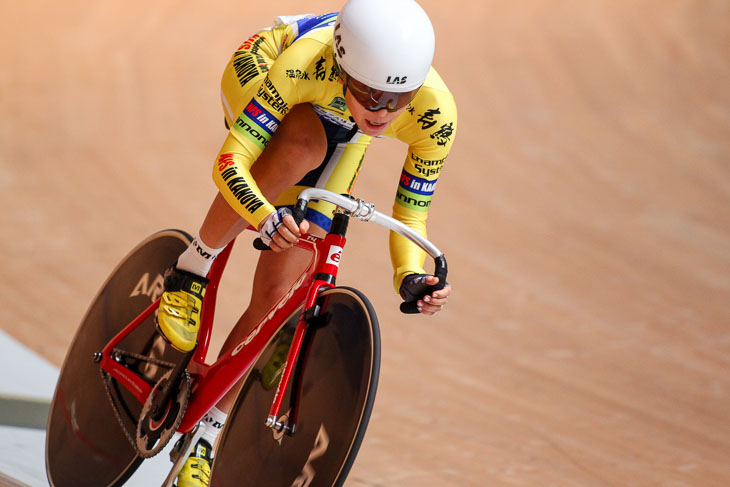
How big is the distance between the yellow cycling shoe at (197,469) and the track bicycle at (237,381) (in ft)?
0.08

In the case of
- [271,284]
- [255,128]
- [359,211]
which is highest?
[255,128]

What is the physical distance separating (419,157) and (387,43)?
1.37ft

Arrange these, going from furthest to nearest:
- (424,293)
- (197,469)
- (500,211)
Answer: (500,211), (197,469), (424,293)

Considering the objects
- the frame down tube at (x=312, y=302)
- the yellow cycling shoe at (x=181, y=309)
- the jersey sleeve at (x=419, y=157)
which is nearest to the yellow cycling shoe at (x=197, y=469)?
the yellow cycling shoe at (x=181, y=309)

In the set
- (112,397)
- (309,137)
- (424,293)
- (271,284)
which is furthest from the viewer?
(112,397)

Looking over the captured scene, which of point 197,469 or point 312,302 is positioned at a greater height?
point 312,302

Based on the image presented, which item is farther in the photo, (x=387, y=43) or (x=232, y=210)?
(x=232, y=210)

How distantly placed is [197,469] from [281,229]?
0.83m

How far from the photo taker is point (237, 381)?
2.23 meters

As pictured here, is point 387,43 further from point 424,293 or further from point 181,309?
point 181,309

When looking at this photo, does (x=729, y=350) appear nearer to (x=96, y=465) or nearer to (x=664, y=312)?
(x=664, y=312)

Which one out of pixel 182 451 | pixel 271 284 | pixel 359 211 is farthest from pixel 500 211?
pixel 359 211

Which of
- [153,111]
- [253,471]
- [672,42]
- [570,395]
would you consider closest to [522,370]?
[570,395]

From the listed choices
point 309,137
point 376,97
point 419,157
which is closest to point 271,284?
point 309,137
